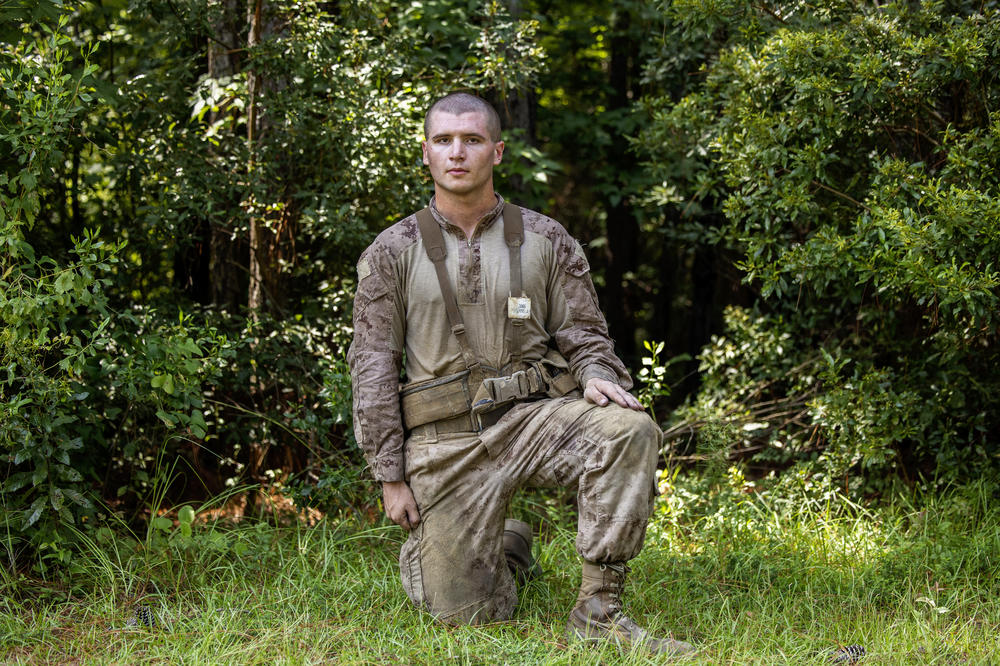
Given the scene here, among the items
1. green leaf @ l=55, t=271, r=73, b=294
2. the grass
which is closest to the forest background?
green leaf @ l=55, t=271, r=73, b=294

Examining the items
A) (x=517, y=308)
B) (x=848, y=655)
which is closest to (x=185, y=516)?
(x=517, y=308)

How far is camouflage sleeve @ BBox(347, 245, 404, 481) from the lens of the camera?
132 inches

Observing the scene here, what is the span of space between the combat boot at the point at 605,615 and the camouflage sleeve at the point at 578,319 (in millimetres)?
674

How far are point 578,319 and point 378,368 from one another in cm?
75

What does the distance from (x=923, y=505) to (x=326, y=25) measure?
Answer: 364 centimetres

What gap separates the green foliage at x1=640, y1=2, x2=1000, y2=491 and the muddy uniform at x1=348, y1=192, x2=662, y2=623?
1318 mm

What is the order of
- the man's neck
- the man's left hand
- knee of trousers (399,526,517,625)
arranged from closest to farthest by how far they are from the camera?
the man's left hand
knee of trousers (399,526,517,625)
the man's neck

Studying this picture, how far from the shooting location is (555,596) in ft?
12.0

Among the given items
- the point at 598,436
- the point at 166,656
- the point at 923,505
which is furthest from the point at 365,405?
the point at 923,505

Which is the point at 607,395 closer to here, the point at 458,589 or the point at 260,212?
the point at 458,589

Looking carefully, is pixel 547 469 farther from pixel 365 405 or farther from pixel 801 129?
pixel 801 129

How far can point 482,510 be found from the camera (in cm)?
336

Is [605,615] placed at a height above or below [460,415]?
below

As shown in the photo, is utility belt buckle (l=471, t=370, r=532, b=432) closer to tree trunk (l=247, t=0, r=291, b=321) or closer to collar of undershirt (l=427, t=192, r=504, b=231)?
collar of undershirt (l=427, t=192, r=504, b=231)
